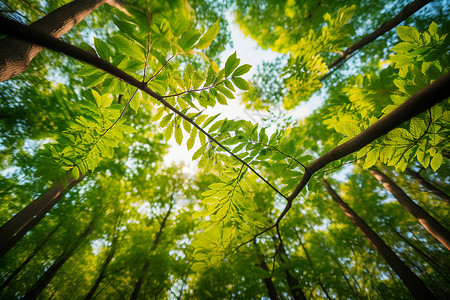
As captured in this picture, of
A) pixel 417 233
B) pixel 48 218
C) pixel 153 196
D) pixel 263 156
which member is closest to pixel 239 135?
pixel 263 156

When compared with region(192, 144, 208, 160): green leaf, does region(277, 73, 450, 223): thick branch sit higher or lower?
lower

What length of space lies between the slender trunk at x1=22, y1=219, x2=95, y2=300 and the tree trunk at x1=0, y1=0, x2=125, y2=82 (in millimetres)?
7025

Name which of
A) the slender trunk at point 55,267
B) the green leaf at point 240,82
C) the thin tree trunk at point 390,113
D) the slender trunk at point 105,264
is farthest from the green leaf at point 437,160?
the slender trunk at point 55,267

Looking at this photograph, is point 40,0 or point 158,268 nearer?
point 40,0

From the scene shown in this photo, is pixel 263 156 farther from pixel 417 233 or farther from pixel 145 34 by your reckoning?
pixel 417 233

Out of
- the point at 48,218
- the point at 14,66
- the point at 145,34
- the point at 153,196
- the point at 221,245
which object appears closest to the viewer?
the point at 145,34

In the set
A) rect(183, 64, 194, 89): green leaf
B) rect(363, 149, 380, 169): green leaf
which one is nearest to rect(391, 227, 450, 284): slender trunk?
rect(363, 149, 380, 169): green leaf

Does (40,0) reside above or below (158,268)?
above

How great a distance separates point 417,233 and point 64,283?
53.3 feet

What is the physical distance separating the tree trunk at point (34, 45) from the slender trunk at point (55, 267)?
7025 millimetres

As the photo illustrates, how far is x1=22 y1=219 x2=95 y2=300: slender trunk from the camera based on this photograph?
5793 millimetres

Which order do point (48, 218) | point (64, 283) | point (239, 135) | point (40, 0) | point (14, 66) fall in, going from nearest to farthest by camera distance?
point (239, 135) → point (14, 66) → point (40, 0) → point (48, 218) → point (64, 283)

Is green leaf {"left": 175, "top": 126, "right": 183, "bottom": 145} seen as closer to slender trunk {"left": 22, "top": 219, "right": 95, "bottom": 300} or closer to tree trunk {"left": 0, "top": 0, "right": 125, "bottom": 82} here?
tree trunk {"left": 0, "top": 0, "right": 125, "bottom": 82}

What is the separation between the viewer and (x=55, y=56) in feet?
13.4
